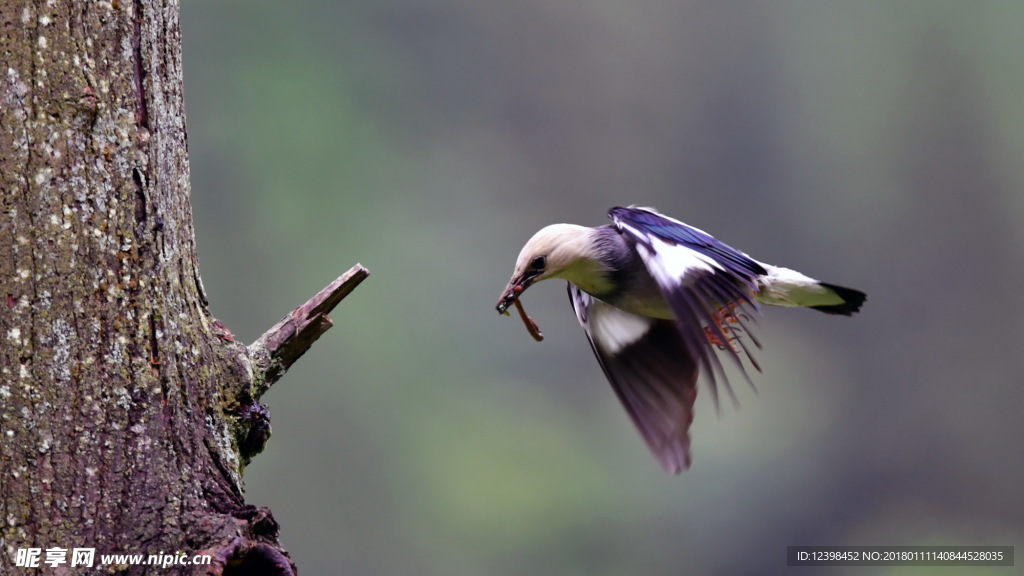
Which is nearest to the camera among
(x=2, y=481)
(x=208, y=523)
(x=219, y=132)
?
(x=2, y=481)

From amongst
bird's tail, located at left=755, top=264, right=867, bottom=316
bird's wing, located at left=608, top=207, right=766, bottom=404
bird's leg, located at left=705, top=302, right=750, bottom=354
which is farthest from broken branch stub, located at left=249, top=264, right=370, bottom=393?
bird's tail, located at left=755, top=264, right=867, bottom=316

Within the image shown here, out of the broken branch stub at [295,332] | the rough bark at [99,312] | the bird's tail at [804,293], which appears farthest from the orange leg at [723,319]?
the rough bark at [99,312]

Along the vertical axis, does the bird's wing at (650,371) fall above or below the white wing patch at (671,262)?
below

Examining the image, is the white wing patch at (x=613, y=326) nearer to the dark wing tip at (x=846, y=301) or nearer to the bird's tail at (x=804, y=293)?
the bird's tail at (x=804, y=293)

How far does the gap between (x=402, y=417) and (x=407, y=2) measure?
328 centimetres

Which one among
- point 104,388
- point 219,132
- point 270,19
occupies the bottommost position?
point 104,388

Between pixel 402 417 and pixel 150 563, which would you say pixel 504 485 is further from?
pixel 150 563

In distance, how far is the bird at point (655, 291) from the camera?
2293 mm

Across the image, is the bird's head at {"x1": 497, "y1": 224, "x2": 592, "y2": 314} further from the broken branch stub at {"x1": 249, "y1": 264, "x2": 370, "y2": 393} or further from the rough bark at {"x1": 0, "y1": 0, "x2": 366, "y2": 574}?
the rough bark at {"x1": 0, "y1": 0, "x2": 366, "y2": 574}

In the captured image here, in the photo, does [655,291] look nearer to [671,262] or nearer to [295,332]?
[671,262]

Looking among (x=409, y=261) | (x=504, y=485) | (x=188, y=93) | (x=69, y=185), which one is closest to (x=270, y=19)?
(x=188, y=93)

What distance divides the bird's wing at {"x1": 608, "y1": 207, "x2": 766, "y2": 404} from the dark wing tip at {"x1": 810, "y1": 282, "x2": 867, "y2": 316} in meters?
0.26

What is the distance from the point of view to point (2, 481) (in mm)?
1443

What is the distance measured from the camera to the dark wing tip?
8.63 ft
